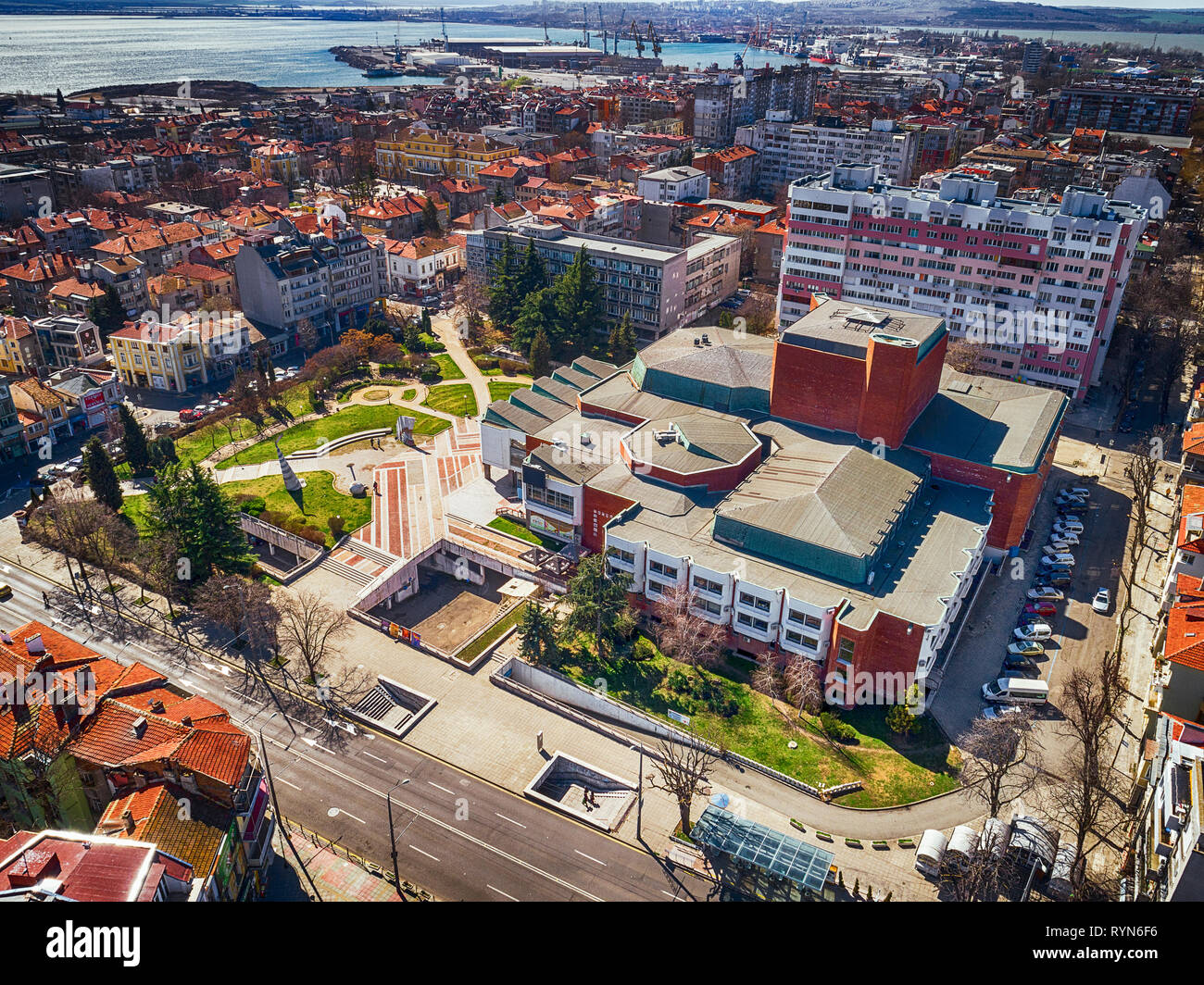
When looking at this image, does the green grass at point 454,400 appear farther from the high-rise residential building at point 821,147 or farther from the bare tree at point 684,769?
the high-rise residential building at point 821,147

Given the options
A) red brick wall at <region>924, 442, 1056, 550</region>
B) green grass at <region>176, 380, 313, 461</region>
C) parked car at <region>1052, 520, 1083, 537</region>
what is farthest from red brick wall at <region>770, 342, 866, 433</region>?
green grass at <region>176, 380, 313, 461</region>

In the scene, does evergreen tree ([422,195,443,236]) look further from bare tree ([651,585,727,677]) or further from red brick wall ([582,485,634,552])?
bare tree ([651,585,727,677])

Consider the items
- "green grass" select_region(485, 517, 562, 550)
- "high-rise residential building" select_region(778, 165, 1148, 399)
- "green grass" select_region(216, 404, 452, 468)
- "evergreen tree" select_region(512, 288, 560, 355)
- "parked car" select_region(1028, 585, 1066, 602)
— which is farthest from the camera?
"evergreen tree" select_region(512, 288, 560, 355)

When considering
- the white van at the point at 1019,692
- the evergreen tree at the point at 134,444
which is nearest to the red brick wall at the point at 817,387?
the white van at the point at 1019,692

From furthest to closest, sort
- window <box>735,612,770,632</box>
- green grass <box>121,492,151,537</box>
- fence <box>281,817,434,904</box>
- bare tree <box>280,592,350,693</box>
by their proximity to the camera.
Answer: green grass <box>121,492,151,537</box> → window <box>735,612,770,632</box> → bare tree <box>280,592,350,693</box> → fence <box>281,817,434,904</box>

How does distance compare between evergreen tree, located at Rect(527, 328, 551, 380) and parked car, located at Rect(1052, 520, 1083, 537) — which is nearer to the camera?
parked car, located at Rect(1052, 520, 1083, 537)

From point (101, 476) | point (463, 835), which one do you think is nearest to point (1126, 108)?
point (101, 476)

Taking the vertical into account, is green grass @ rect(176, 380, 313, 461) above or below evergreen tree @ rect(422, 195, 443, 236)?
below

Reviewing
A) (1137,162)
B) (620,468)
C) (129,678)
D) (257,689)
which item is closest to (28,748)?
(129,678)
